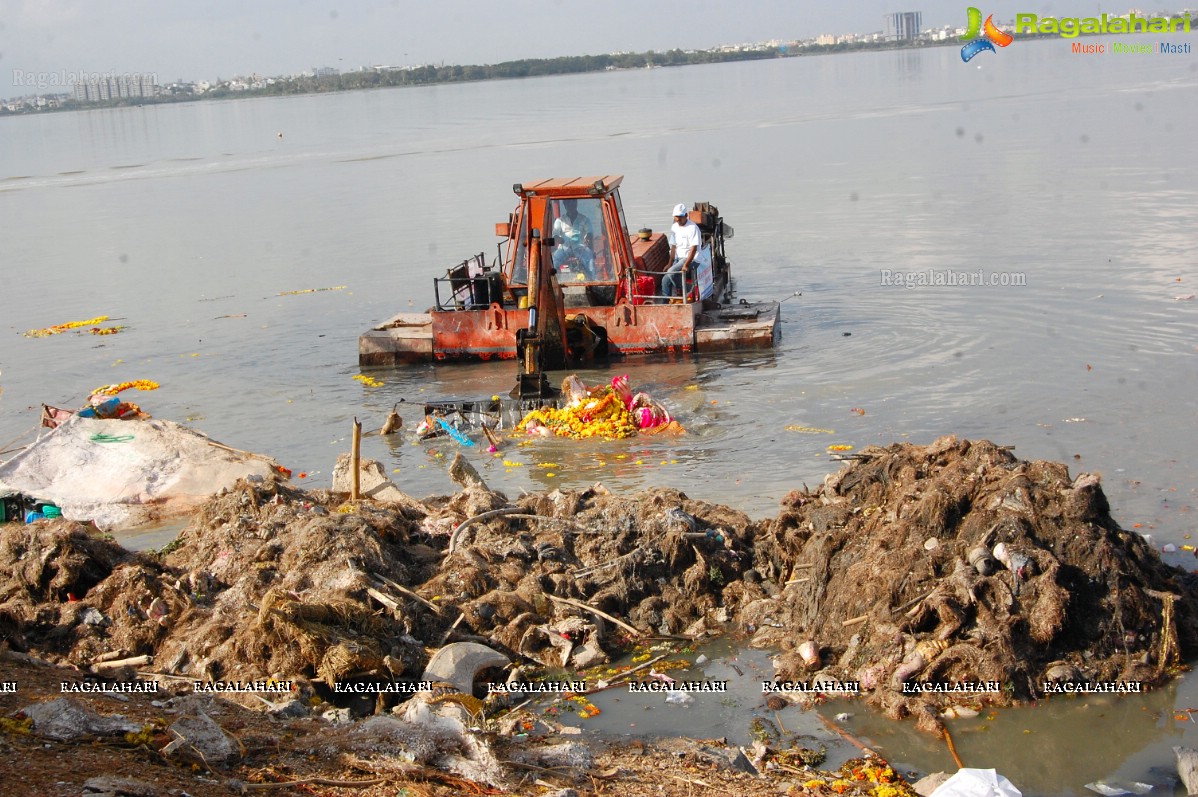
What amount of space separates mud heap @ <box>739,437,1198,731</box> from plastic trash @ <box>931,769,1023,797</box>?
858 millimetres

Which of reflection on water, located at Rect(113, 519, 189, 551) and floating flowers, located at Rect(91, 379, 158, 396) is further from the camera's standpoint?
floating flowers, located at Rect(91, 379, 158, 396)

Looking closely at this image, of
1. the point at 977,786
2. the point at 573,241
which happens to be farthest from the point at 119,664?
the point at 573,241

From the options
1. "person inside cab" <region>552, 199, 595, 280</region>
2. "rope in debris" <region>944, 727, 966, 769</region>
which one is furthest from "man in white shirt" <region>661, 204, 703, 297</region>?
"rope in debris" <region>944, 727, 966, 769</region>

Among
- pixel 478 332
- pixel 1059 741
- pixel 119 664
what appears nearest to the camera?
pixel 1059 741

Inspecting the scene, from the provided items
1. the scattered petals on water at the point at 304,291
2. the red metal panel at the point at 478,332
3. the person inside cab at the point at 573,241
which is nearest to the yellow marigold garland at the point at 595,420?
the red metal panel at the point at 478,332

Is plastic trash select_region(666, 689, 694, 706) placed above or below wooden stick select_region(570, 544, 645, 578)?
below

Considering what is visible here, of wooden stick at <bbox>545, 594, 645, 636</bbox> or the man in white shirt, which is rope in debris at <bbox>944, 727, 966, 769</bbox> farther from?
the man in white shirt

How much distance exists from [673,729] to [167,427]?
6.86 m

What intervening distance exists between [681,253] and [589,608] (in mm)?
9263

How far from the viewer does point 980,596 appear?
717 cm

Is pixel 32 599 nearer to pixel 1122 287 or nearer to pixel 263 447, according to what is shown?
pixel 263 447

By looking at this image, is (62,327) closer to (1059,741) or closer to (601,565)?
(601,565)

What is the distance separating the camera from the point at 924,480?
8.30 metres

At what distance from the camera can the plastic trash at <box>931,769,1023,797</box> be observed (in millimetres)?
5578
